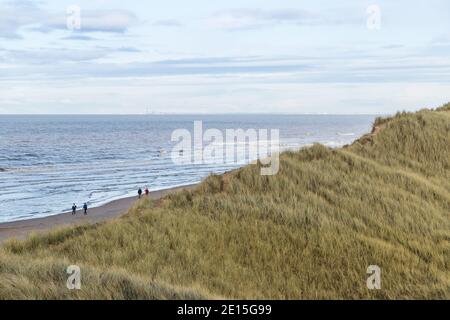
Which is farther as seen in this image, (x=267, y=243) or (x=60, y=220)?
(x=60, y=220)

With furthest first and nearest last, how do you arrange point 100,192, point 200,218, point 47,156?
point 47,156 < point 100,192 < point 200,218

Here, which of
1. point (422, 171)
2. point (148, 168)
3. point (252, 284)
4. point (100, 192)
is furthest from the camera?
point (148, 168)

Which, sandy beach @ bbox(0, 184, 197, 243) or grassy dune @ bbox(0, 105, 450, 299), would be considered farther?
sandy beach @ bbox(0, 184, 197, 243)

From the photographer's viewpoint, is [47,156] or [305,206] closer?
[305,206]

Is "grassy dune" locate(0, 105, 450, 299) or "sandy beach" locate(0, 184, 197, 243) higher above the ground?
"grassy dune" locate(0, 105, 450, 299)

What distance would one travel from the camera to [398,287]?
10008mm

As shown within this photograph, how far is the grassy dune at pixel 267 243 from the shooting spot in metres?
8.96

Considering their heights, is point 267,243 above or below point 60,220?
above

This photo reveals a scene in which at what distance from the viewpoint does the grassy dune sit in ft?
29.4

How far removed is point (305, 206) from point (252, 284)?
13.1 ft

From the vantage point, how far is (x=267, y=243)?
1173 centimetres

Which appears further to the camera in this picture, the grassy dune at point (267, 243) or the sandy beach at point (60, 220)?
the sandy beach at point (60, 220)
